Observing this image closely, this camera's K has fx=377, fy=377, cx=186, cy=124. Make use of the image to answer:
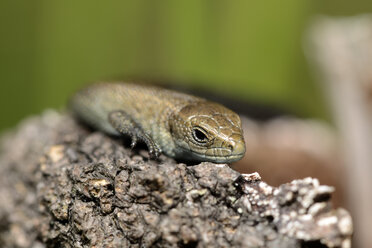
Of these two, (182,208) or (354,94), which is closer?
(182,208)

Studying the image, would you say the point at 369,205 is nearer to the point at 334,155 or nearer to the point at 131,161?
the point at 334,155

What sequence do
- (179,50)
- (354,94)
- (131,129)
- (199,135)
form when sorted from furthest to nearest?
(179,50) < (354,94) < (131,129) < (199,135)

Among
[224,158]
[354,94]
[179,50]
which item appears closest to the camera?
[224,158]

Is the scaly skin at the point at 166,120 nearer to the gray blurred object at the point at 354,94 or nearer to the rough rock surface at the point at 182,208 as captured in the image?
the rough rock surface at the point at 182,208

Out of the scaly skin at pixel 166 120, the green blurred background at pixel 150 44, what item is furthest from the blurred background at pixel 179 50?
the scaly skin at pixel 166 120

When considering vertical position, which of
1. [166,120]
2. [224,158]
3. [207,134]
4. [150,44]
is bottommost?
[224,158]

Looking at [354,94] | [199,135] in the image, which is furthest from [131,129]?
[354,94]

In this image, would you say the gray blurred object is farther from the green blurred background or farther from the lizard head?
the lizard head

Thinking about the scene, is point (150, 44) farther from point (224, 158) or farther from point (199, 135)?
point (224, 158)
